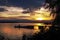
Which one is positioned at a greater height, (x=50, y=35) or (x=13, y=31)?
(x=50, y=35)

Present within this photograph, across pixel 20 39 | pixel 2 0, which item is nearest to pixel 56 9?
pixel 20 39

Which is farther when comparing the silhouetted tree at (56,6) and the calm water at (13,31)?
the calm water at (13,31)

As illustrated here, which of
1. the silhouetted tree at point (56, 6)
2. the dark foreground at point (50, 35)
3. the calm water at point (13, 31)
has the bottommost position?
the calm water at point (13, 31)

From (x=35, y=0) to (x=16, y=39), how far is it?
4.71m

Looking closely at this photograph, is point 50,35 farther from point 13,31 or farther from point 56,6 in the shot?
point 13,31

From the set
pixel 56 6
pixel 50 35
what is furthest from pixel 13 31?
pixel 56 6

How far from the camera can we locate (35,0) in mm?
9453

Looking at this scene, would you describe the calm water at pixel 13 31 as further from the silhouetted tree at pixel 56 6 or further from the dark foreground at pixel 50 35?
the silhouetted tree at pixel 56 6

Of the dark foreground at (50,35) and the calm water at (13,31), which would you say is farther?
the calm water at (13,31)

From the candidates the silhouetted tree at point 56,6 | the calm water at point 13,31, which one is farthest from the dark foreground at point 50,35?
the calm water at point 13,31

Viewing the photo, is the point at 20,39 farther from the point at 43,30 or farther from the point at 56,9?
the point at 56,9

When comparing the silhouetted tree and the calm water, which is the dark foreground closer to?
the silhouetted tree

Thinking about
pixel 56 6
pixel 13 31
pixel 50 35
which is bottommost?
pixel 13 31

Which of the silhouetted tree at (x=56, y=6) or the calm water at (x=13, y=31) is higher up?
the silhouetted tree at (x=56, y=6)
